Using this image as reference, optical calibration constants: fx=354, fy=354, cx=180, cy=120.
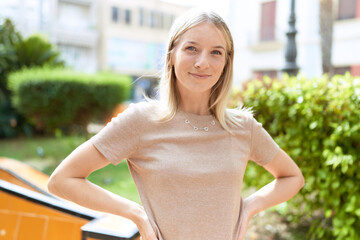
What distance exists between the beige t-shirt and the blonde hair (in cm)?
6

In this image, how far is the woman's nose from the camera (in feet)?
4.53

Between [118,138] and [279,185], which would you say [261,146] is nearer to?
[279,185]

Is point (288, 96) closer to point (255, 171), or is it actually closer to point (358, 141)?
point (358, 141)

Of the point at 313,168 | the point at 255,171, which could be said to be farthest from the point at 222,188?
the point at 255,171

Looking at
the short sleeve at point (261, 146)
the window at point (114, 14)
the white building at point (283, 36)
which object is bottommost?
the short sleeve at point (261, 146)

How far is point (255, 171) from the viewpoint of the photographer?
12.9 ft

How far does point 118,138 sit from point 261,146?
642mm

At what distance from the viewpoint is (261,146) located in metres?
1.58

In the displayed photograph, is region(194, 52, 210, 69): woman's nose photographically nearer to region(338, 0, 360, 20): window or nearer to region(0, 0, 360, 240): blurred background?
region(0, 0, 360, 240): blurred background

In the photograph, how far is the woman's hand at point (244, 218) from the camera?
1.49 m

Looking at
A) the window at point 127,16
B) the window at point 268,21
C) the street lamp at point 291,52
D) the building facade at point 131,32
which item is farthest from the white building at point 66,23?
the street lamp at point 291,52

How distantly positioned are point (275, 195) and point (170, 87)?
Result: 71 centimetres

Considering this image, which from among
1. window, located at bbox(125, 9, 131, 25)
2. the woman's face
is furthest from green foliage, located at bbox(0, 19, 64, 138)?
window, located at bbox(125, 9, 131, 25)

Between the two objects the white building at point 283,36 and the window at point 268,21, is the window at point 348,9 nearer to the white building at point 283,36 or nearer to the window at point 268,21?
the white building at point 283,36
